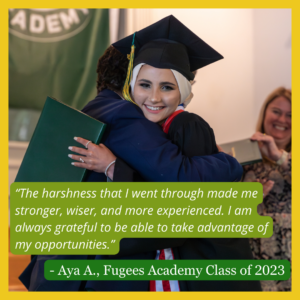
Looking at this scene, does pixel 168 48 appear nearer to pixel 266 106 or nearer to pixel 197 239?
pixel 197 239

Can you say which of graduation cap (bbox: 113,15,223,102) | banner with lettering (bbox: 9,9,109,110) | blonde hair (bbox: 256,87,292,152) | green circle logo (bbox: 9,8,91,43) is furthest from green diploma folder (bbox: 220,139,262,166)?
green circle logo (bbox: 9,8,91,43)

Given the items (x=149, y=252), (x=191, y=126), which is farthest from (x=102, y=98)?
(x=149, y=252)

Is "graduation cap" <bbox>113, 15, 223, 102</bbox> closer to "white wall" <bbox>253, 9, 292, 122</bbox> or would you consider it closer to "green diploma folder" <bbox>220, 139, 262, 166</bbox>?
"green diploma folder" <bbox>220, 139, 262, 166</bbox>

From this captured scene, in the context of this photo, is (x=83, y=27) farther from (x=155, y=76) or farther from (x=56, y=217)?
(x=56, y=217)

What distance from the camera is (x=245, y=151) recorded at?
2.46m

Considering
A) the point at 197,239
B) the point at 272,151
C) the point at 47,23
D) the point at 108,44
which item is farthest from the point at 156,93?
the point at 47,23

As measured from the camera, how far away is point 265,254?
2.59m

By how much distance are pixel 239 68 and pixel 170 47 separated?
237 centimetres

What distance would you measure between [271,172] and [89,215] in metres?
1.79

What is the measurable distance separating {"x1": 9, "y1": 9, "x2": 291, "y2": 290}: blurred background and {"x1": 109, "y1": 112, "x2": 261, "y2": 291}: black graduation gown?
6.98 ft

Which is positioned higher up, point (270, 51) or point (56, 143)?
point (270, 51)

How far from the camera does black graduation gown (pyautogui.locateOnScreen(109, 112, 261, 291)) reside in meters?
1.42

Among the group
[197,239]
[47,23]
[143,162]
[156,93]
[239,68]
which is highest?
[47,23]

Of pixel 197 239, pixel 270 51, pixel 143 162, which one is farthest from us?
pixel 270 51
